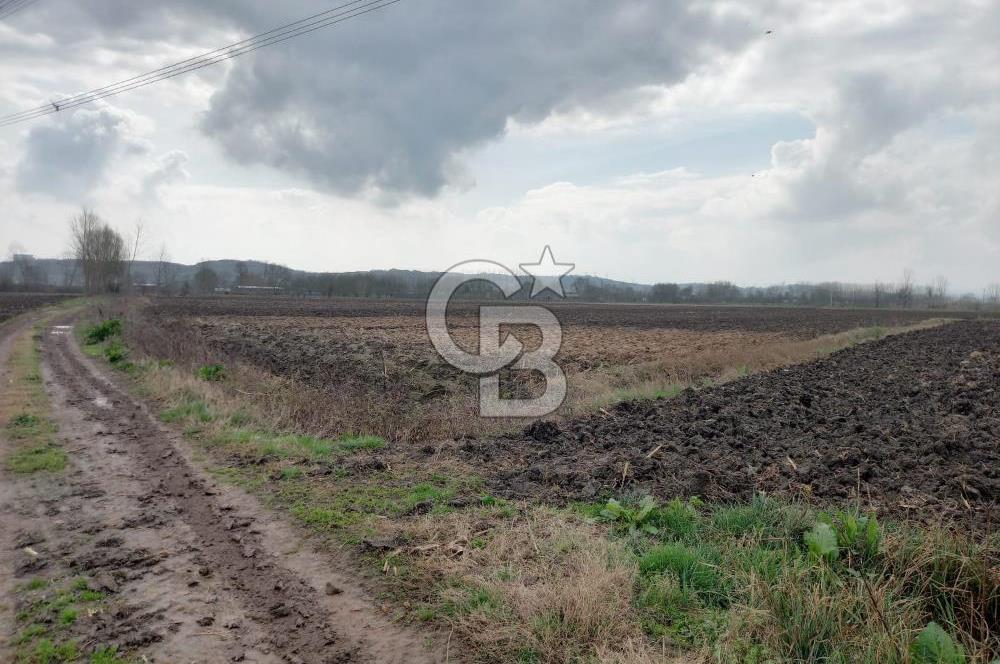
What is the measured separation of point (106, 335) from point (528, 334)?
18150mm

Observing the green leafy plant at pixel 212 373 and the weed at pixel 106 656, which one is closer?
the weed at pixel 106 656

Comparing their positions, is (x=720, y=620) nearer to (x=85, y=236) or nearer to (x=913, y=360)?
(x=913, y=360)

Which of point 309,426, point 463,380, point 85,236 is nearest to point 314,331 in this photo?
point 463,380

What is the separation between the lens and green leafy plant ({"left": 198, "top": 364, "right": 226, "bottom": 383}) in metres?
13.9

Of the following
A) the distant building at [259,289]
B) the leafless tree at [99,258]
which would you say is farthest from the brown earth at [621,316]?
the distant building at [259,289]

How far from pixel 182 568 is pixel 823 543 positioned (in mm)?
4878

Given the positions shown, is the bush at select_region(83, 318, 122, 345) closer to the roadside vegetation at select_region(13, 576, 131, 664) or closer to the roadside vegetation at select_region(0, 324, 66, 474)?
the roadside vegetation at select_region(0, 324, 66, 474)

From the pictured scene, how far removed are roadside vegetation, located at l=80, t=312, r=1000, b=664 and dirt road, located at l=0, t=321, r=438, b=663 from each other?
34 centimetres

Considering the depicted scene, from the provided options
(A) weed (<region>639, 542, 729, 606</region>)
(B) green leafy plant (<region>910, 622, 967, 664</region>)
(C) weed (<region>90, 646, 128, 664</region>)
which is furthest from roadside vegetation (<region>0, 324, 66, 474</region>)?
(B) green leafy plant (<region>910, 622, 967, 664</region>)

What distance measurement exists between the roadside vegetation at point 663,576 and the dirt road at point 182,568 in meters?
0.34

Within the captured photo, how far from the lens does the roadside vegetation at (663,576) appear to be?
142 inches

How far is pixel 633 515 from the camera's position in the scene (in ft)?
18.2

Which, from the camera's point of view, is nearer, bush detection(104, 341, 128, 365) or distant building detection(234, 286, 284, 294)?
bush detection(104, 341, 128, 365)

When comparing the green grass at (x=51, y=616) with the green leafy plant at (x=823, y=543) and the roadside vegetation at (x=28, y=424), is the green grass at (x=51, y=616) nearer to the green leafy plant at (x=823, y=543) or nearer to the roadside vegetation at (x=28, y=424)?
the roadside vegetation at (x=28, y=424)
